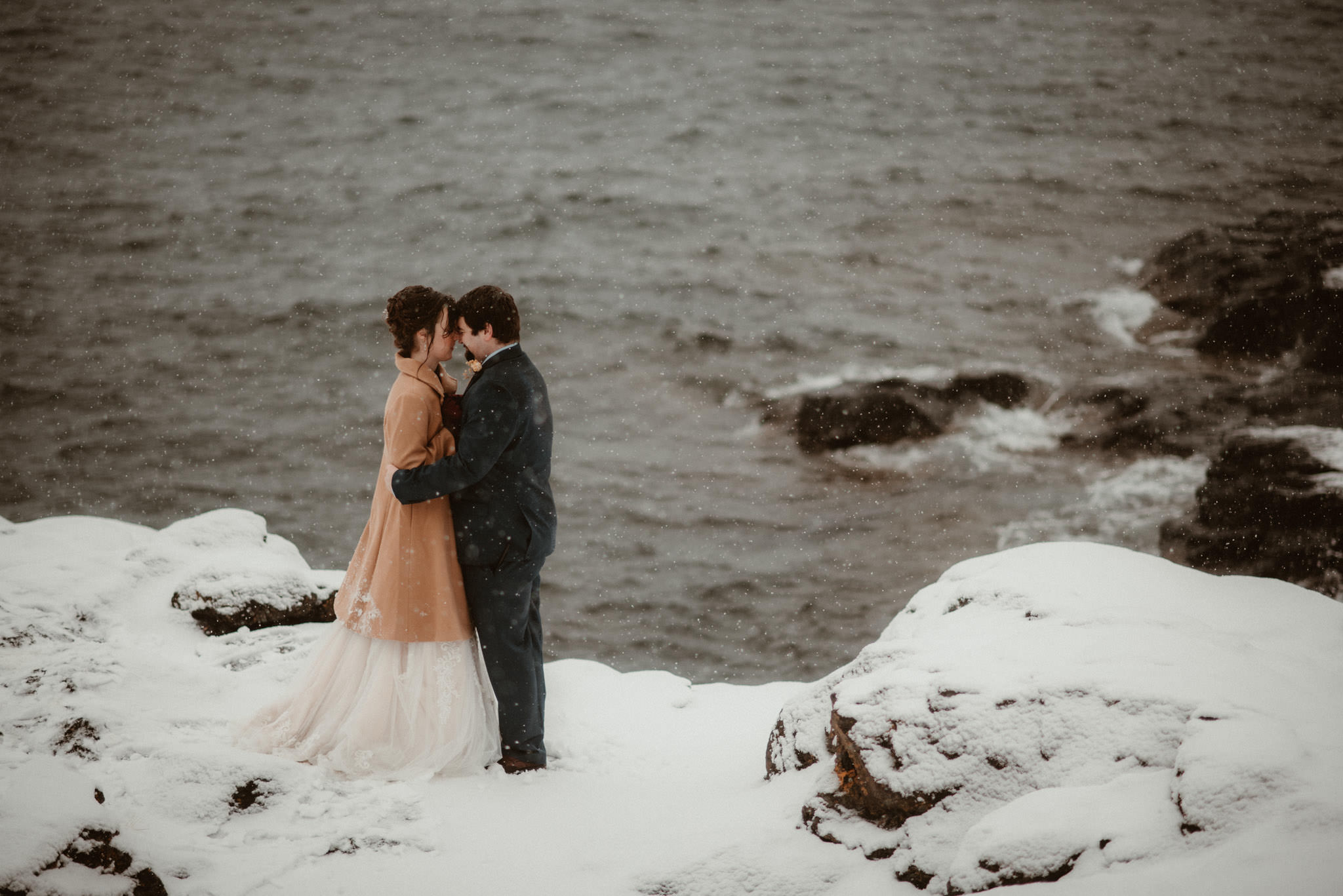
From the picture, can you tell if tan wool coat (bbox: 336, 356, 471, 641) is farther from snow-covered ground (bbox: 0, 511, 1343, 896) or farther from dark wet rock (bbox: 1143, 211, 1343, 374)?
dark wet rock (bbox: 1143, 211, 1343, 374)

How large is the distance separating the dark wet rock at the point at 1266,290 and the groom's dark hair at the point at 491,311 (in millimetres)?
13339

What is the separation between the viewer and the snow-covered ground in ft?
6.17

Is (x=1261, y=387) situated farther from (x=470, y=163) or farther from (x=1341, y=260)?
(x=470, y=163)

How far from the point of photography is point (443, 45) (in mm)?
18828

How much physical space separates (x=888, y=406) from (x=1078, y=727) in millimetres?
11437

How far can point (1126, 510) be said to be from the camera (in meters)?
12.1

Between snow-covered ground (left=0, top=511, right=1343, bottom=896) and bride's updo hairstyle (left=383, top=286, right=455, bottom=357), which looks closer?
snow-covered ground (left=0, top=511, right=1343, bottom=896)

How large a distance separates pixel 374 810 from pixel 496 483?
112 cm

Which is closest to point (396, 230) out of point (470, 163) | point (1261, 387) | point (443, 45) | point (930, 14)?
point (470, 163)

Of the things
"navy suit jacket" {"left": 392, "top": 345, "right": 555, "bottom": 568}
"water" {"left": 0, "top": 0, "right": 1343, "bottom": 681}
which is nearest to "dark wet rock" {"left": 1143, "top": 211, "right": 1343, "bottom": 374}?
"water" {"left": 0, "top": 0, "right": 1343, "bottom": 681}

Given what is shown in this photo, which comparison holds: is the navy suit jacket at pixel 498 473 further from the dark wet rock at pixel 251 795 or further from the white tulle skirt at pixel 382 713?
the dark wet rock at pixel 251 795

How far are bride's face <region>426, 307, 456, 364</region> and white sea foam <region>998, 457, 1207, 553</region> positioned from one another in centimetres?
966

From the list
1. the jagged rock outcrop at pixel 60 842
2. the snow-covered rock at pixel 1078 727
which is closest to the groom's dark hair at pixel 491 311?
the snow-covered rock at pixel 1078 727

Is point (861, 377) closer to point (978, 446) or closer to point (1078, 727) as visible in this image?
point (978, 446)
